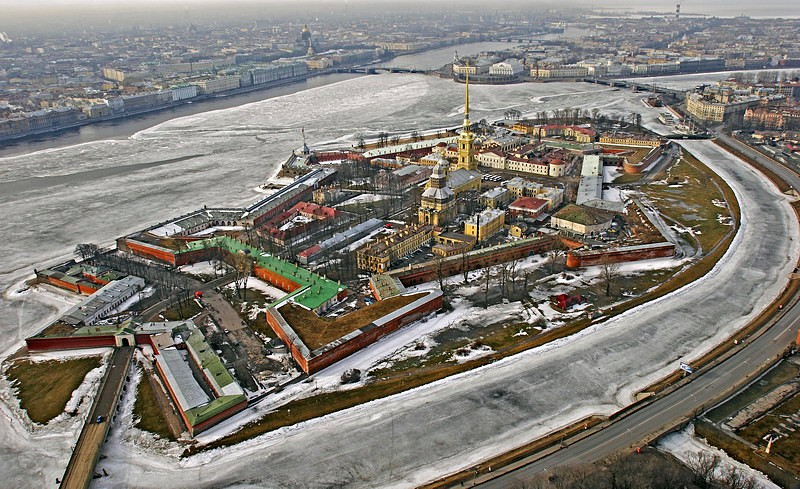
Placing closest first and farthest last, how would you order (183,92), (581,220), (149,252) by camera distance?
(149,252) → (581,220) → (183,92)

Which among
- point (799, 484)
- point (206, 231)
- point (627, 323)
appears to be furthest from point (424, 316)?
point (206, 231)

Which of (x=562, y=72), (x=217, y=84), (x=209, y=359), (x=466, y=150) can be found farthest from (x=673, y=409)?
(x=562, y=72)

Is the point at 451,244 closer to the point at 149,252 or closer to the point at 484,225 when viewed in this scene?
the point at 484,225

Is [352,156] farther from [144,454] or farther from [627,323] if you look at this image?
[144,454]

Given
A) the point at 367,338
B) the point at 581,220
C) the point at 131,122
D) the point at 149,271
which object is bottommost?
the point at 367,338

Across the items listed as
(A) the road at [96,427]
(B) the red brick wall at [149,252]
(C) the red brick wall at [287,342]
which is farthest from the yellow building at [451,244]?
(A) the road at [96,427]

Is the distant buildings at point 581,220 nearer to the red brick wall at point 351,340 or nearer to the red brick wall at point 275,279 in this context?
the red brick wall at point 351,340
